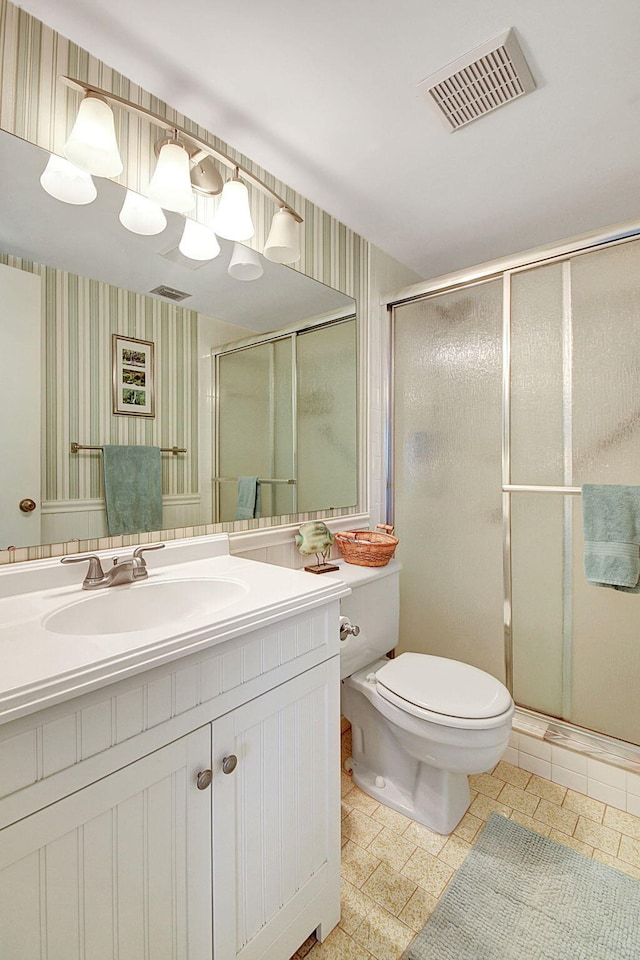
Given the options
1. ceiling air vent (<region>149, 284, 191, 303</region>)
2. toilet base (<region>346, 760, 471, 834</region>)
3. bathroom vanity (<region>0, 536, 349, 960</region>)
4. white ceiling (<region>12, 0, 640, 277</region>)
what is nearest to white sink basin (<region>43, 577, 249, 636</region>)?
bathroom vanity (<region>0, 536, 349, 960</region>)

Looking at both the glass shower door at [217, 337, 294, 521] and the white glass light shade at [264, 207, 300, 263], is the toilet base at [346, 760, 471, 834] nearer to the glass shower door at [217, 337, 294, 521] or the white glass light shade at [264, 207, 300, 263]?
the glass shower door at [217, 337, 294, 521]

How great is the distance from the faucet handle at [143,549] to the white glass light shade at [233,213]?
0.95 m

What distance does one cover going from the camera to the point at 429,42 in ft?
3.71

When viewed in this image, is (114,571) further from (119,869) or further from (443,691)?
(443,691)

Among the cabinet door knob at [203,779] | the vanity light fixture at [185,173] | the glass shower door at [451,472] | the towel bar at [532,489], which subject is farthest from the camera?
the glass shower door at [451,472]

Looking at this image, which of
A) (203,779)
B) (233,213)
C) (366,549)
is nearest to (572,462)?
(366,549)

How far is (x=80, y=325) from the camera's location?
1.11 metres

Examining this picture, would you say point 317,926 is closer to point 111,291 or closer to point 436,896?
point 436,896

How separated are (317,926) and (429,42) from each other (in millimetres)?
2204

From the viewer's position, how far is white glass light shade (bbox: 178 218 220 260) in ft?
4.28

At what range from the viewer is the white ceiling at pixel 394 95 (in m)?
1.06

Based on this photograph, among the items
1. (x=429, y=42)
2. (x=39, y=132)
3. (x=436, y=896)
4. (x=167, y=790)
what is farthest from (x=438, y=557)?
(x=39, y=132)

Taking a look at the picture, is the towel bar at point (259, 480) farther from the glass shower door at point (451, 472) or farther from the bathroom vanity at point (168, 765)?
the glass shower door at point (451, 472)

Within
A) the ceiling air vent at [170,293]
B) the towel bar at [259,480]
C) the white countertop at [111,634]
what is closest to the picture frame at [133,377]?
the ceiling air vent at [170,293]
